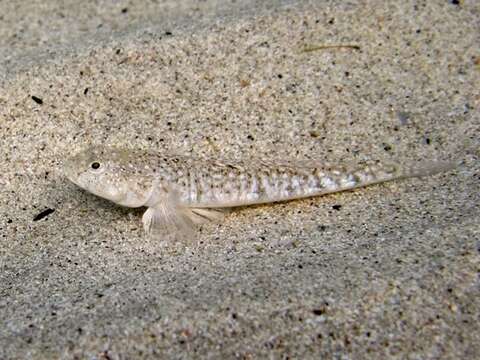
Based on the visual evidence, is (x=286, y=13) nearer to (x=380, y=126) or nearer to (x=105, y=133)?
(x=380, y=126)

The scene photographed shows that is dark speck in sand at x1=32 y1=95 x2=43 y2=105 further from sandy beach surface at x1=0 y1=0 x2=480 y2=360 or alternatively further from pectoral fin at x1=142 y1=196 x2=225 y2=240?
pectoral fin at x1=142 y1=196 x2=225 y2=240

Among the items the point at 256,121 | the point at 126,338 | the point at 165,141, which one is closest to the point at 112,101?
the point at 165,141

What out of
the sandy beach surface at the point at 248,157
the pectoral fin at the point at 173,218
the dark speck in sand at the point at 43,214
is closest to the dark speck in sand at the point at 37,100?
the sandy beach surface at the point at 248,157

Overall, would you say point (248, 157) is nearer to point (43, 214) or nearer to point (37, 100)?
point (43, 214)

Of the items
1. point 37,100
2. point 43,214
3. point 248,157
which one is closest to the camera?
point 43,214

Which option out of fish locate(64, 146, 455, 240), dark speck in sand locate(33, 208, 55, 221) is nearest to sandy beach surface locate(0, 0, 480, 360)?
dark speck in sand locate(33, 208, 55, 221)

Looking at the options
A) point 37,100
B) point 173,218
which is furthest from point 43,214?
point 37,100

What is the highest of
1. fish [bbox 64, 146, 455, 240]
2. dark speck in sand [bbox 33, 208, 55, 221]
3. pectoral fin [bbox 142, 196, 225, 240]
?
fish [bbox 64, 146, 455, 240]
